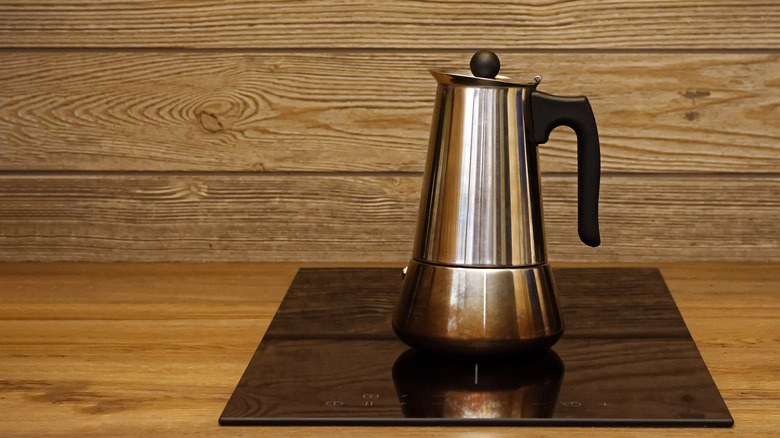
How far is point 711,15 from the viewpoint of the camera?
1090 millimetres

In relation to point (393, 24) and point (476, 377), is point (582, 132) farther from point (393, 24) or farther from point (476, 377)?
point (393, 24)

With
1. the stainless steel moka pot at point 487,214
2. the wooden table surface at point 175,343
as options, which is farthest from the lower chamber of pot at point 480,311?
the wooden table surface at point 175,343

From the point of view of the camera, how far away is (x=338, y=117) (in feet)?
3.68

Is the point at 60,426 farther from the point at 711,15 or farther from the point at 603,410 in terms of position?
the point at 711,15

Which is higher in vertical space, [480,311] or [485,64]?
[485,64]

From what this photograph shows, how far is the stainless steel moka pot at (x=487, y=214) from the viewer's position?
646 mm

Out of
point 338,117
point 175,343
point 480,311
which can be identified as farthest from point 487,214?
point 338,117

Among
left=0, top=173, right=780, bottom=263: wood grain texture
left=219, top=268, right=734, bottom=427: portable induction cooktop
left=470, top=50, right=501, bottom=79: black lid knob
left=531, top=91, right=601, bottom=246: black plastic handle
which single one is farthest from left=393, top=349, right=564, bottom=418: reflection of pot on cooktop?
left=0, top=173, right=780, bottom=263: wood grain texture

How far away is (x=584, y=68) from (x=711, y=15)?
0.18 metres

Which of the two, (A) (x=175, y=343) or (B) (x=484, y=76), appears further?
(A) (x=175, y=343)

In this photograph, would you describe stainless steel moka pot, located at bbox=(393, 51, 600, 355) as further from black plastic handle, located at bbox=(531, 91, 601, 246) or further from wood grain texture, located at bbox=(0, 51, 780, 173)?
wood grain texture, located at bbox=(0, 51, 780, 173)

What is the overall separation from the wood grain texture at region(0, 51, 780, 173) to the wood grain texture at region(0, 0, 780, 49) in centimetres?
2

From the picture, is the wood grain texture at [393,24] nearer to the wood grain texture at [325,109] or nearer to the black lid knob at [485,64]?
the wood grain texture at [325,109]

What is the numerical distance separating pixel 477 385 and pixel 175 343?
0.98 feet
